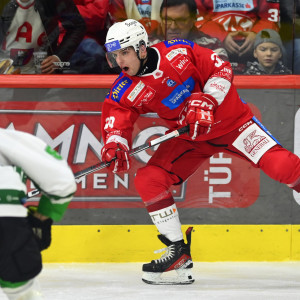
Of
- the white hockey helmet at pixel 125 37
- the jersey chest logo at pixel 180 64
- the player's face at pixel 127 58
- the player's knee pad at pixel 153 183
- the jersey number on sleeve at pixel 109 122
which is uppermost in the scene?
the white hockey helmet at pixel 125 37

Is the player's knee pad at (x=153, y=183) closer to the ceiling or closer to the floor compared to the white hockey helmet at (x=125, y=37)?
closer to the floor

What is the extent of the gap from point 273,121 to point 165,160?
2.56ft

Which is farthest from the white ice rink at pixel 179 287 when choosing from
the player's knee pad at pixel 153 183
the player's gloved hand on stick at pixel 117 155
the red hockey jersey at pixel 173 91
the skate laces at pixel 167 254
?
the red hockey jersey at pixel 173 91

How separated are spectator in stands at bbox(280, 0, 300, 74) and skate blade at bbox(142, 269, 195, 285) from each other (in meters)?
1.34

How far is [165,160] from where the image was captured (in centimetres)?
401

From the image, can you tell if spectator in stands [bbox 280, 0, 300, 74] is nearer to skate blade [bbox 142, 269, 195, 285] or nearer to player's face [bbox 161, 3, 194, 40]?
player's face [bbox 161, 3, 194, 40]

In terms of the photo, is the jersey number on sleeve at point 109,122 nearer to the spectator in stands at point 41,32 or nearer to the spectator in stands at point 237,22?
the spectator in stands at point 41,32

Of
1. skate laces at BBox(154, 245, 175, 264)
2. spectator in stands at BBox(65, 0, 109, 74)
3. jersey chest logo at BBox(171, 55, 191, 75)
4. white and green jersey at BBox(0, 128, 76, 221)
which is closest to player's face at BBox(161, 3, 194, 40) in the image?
spectator in stands at BBox(65, 0, 109, 74)

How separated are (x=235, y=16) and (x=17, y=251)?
2575 mm

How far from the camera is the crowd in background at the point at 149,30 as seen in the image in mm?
4387

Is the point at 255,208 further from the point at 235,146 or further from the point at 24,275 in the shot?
the point at 24,275

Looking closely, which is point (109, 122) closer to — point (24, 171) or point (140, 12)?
point (140, 12)

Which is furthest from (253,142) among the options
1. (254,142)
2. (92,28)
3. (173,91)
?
(92,28)

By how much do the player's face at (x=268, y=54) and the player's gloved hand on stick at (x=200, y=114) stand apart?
0.82m
